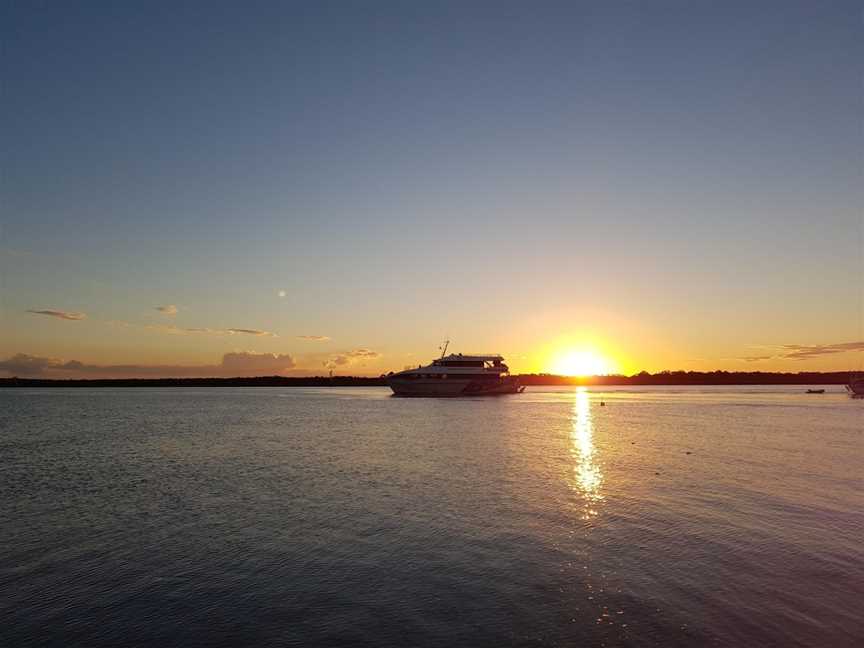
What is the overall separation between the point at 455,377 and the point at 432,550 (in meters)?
116

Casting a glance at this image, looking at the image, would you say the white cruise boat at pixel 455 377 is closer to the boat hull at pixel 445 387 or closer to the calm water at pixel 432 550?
the boat hull at pixel 445 387

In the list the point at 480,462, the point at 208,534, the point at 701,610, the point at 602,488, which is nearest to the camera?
the point at 701,610

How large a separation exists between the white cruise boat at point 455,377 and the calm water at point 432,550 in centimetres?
9633

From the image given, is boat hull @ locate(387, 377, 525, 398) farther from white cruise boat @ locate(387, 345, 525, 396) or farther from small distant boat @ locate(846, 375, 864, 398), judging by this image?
small distant boat @ locate(846, 375, 864, 398)

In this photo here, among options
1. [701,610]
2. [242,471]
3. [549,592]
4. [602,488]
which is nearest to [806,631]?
[701,610]

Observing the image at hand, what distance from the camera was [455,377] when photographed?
13150 centimetres

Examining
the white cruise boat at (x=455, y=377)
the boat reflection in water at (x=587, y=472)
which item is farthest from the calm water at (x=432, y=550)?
the white cruise boat at (x=455, y=377)

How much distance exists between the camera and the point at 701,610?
11.5 metres

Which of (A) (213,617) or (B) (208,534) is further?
(B) (208,534)

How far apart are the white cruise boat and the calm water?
96.3 meters

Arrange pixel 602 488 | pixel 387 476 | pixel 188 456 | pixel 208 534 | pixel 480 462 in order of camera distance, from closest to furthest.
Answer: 1. pixel 208 534
2. pixel 602 488
3. pixel 387 476
4. pixel 480 462
5. pixel 188 456

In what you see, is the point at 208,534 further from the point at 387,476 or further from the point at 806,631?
the point at 806,631

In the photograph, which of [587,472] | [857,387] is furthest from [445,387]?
[587,472]

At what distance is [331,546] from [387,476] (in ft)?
39.8
